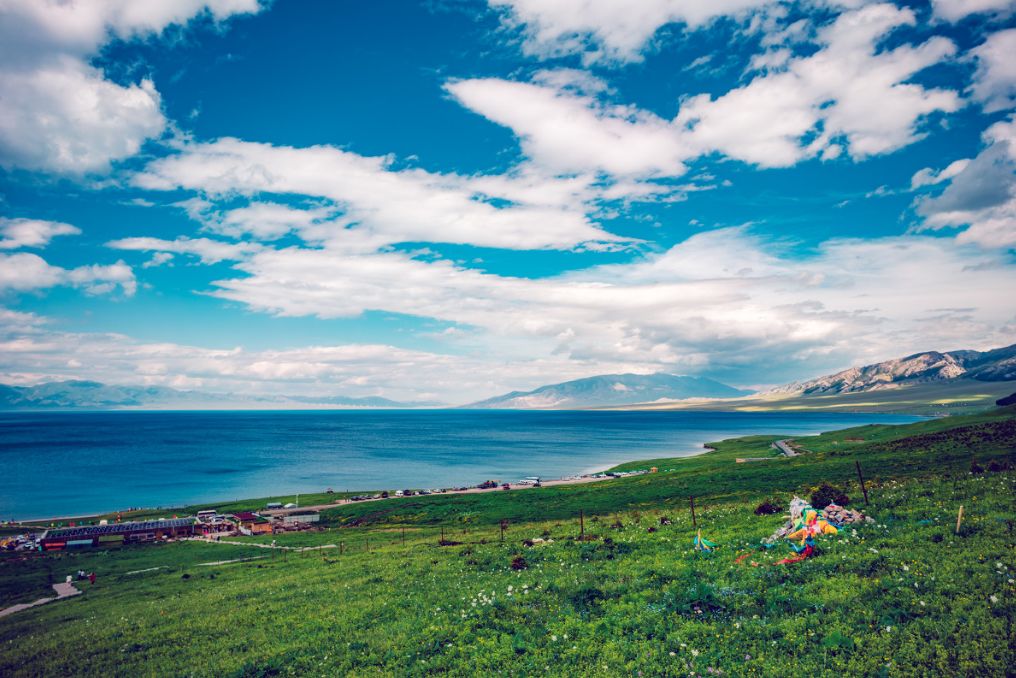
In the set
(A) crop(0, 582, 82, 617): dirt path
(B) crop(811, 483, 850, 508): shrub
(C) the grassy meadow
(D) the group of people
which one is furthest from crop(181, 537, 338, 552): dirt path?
(B) crop(811, 483, 850, 508): shrub

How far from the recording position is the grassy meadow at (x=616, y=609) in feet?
44.6

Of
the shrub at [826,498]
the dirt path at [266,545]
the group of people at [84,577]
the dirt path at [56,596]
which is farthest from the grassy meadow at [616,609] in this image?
the dirt path at [266,545]

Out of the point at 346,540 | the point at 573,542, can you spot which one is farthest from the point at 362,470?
the point at 573,542

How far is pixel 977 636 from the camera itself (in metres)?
12.4

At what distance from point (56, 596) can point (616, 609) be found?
170 ft

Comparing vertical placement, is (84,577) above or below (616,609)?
below

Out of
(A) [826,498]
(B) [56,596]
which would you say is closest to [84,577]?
(B) [56,596]

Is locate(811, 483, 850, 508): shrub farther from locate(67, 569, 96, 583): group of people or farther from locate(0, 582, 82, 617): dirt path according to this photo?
locate(67, 569, 96, 583): group of people

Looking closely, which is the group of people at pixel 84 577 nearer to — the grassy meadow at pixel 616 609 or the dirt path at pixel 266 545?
the grassy meadow at pixel 616 609

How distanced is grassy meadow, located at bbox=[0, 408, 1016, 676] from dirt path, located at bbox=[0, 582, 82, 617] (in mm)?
3290

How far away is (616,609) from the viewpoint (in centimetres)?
1791

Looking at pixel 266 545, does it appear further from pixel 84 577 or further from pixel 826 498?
pixel 826 498

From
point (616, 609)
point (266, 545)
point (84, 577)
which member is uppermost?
point (616, 609)

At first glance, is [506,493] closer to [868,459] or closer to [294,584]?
[868,459]
